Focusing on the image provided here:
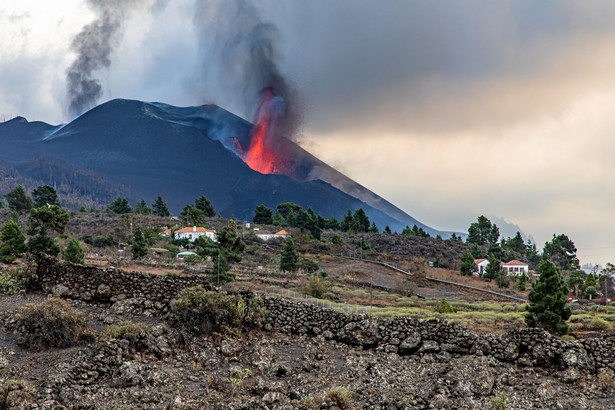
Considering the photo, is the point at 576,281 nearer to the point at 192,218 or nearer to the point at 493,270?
the point at 493,270

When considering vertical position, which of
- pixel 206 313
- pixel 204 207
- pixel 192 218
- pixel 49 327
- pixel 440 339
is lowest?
pixel 49 327

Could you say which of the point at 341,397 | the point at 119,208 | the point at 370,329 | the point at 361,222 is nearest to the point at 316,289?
the point at 370,329

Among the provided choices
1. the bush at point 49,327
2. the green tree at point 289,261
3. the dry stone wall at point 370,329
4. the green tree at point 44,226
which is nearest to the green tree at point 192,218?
the green tree at point 289,261

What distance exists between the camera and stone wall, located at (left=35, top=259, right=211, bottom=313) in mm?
18000

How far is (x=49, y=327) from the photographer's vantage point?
47.5 ft

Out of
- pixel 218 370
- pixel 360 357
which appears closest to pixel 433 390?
pixel 360 357

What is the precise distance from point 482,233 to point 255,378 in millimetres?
127442

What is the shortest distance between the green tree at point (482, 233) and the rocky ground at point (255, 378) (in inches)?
4620

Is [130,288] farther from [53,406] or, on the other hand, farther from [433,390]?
[433,390]

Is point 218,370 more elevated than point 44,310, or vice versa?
point 44,310

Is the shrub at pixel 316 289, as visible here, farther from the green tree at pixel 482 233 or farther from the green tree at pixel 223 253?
the green tree at pixel 482 233

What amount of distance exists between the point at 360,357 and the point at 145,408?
723 cm

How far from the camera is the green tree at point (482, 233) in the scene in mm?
127688

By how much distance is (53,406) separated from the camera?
35.6ft
